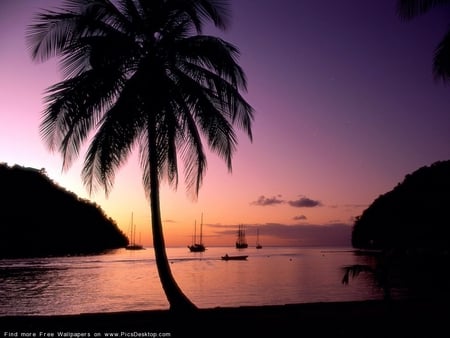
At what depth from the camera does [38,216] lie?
116 metres

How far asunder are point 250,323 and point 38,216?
121000 millimetres

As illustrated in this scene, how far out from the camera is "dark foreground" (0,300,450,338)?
321 inches

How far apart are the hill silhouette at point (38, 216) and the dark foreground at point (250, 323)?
334 ft

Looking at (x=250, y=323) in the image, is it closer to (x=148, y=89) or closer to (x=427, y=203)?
(x=148, y=89)

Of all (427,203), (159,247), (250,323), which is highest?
(427,203)

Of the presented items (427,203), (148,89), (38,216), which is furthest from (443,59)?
(38,216)

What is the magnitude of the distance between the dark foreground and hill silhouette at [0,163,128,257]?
334 feet

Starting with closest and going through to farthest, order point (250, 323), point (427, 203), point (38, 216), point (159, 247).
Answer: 1. point (250, 323)
2. point (159, 247)
3. point (427, 203)
4. point (38, 216)

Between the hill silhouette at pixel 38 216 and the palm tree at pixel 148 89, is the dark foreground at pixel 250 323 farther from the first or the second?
the hill silhouette at pixel 38 216

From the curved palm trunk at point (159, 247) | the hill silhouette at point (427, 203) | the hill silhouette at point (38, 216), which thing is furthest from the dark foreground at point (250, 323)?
the hill silhouette at point (38, 216)

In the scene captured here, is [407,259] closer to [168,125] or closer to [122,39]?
[168,125]

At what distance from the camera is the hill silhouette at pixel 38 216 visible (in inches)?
4098

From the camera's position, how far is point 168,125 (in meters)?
10.6

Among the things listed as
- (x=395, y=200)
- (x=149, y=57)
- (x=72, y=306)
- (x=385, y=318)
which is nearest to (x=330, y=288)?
(x=72, y=306)
